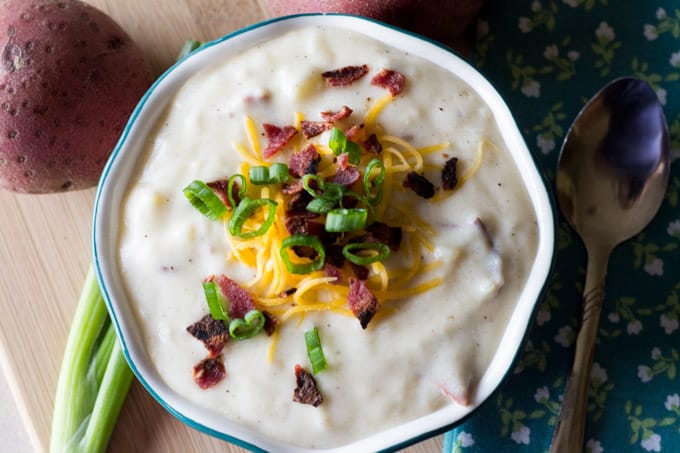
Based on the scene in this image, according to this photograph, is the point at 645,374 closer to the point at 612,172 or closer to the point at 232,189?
the point at 612,172

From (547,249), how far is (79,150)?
102 cm

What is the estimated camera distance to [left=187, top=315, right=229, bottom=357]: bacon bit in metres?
1.41

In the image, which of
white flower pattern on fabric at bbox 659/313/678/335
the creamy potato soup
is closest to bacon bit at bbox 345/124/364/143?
the creamy potato soup

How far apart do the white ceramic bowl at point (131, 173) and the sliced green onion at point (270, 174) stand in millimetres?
277

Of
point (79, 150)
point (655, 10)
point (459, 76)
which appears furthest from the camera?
point (655, 10)

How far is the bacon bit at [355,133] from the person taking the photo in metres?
1.40

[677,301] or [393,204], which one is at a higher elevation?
[393,204]

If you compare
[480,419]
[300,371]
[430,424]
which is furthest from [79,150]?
[480,419]

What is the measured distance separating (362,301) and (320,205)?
0.19 metres

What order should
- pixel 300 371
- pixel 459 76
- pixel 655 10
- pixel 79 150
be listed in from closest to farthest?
pixel 300 371
pixel 459 76
pixel 79 150
pixel 655 10

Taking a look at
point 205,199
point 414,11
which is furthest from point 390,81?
point 205,199

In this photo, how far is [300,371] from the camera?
140 cm

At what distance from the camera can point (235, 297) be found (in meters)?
1.40

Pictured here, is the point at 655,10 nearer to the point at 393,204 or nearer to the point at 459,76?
the point at 459,76
